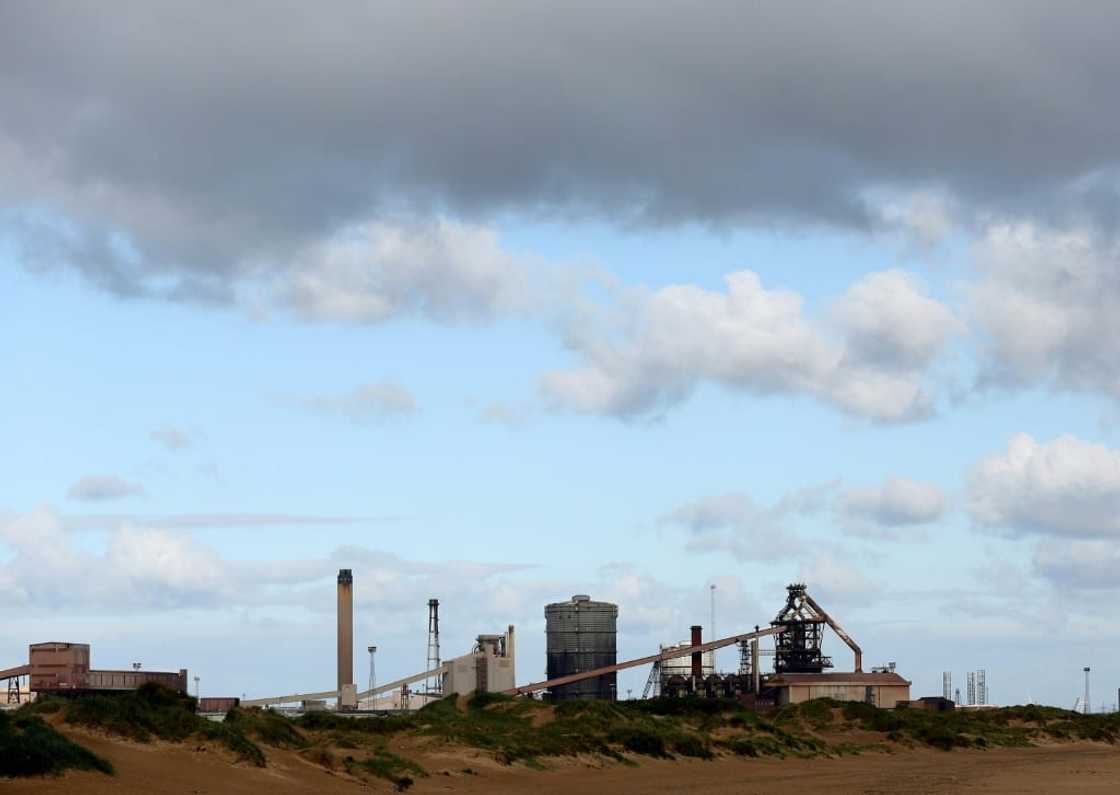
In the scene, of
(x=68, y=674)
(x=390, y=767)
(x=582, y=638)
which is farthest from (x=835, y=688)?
(x=390, y=767)

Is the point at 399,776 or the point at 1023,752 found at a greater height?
the point at 399,776

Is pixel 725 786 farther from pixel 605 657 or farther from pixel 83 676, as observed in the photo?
pixel 605 657

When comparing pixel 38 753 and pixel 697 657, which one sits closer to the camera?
pixel 38 753

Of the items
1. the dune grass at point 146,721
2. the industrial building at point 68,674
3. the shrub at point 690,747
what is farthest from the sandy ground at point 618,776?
the industrial building at point 68,674

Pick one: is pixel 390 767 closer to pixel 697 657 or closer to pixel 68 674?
pixel 68 674

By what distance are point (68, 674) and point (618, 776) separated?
3087 inches

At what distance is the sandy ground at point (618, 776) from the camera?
38438mm

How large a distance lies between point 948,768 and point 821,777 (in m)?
12.3

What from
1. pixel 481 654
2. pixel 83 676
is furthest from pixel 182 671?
pixel 481 654

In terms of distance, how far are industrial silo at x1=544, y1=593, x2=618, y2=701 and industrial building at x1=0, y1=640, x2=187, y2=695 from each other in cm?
5766

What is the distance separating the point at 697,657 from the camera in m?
171

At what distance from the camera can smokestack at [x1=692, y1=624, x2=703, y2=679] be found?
558 ft

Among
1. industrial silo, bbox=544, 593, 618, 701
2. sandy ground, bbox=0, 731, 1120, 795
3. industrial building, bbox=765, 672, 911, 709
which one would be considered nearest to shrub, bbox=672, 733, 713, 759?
sandy ground, bbox=0, 731, 1120, 795

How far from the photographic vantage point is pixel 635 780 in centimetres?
5778
